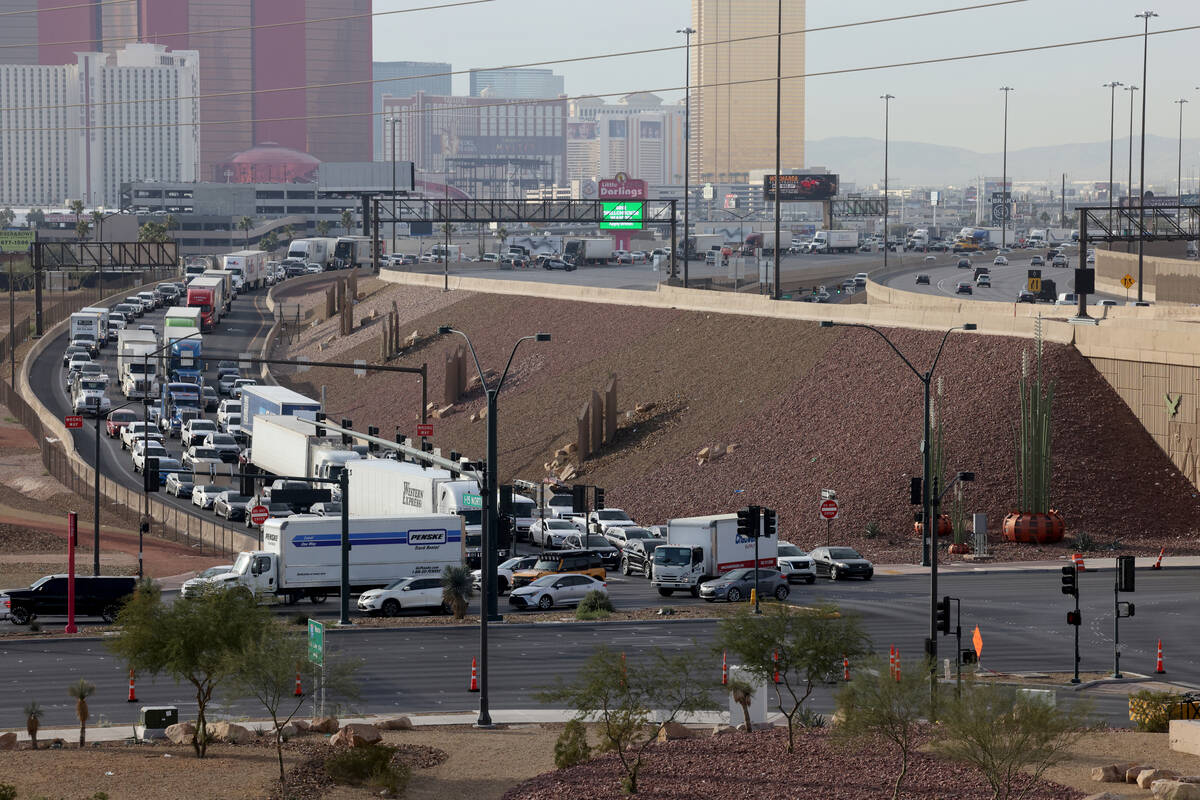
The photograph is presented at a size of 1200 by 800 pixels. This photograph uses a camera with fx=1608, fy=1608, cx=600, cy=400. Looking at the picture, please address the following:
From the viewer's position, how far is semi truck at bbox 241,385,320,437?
80.9m

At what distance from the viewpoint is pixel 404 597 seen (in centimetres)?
4912

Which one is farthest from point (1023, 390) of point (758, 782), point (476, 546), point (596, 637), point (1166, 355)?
point (758, 782)

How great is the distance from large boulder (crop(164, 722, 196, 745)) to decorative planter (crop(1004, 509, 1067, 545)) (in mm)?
37153

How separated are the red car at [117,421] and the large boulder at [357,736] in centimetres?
6200

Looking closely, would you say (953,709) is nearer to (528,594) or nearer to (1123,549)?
(528,594)

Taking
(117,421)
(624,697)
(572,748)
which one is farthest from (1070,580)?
(117,421)

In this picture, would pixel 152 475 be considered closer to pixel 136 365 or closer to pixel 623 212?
pixel 136 365

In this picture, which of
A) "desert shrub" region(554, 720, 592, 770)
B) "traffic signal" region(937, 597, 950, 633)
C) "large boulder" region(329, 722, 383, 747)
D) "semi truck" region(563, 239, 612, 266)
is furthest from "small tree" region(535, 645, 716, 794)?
"semi truck" region(563, 239, 612, 266)

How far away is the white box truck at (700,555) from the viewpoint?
52031 millimetres

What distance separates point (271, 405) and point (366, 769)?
55.3 m

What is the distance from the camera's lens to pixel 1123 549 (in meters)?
59.5

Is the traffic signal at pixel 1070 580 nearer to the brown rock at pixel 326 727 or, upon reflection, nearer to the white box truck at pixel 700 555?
the white box truck at pixel 700 555

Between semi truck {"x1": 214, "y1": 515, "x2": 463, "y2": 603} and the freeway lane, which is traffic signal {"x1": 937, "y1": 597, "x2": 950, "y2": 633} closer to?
the freeway lane

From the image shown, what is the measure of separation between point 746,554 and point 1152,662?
50.7 feet
